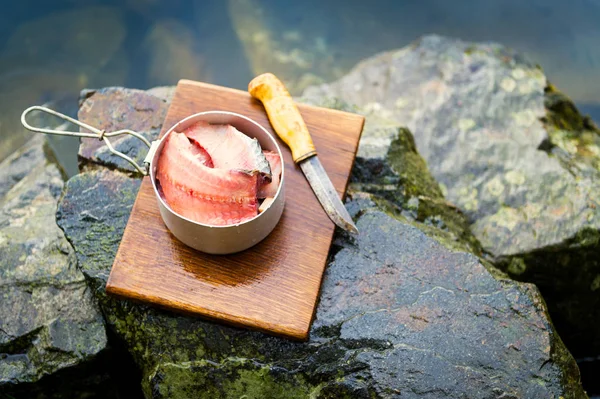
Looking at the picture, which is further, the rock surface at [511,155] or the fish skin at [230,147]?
the rock surface at [511,155]

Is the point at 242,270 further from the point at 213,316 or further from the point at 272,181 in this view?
the point at 272,181

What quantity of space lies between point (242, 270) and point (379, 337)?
26.1 inches

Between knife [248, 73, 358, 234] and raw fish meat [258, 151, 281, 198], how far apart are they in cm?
19

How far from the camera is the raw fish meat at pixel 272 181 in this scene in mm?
2557

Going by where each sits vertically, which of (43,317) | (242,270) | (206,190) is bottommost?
(43,317)

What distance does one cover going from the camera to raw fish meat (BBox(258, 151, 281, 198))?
8.39ft

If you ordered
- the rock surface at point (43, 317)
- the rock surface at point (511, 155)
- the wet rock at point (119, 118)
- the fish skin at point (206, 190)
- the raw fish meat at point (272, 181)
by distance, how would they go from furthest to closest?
the rock surface at point (511, 155) < the wet rock at point (119, 118) < the rock surface at point (43, 317) < the raw fish meat at point (272, 181) < the fish skin at point (206, 190)

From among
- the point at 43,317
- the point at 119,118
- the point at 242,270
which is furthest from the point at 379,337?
the point at 119,118

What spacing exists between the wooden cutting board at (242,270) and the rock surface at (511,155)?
2.44 ft

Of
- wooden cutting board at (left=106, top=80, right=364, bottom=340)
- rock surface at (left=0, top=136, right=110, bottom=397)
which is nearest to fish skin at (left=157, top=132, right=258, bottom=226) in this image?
wooden cutting board at (left=106, top=80, right=364, bottom=340)

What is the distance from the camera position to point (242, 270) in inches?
103

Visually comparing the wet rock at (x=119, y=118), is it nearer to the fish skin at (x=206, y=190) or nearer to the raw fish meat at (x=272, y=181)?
the fish skin at (x=206, y=190)

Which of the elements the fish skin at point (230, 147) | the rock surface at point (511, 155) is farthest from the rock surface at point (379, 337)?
the rock surface at point (511, 155)

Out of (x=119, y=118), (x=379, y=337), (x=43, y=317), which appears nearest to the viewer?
(x=379, y=337)
